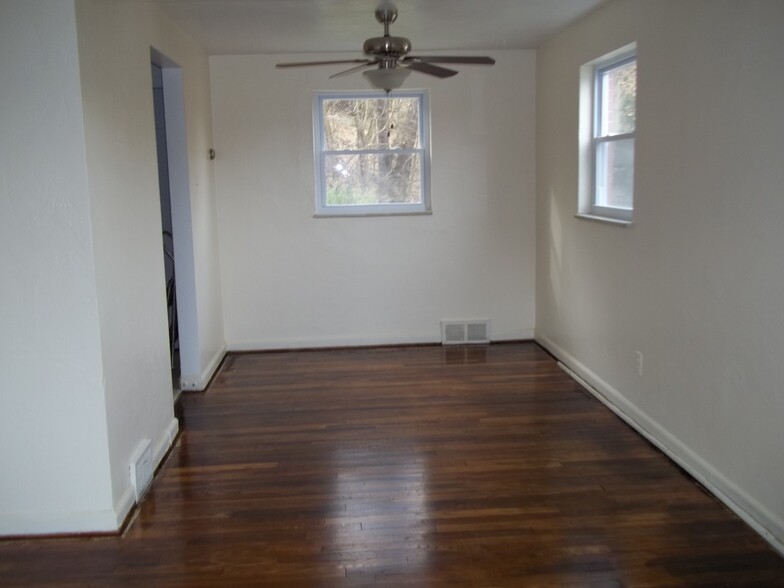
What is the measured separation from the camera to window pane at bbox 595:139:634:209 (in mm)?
4293

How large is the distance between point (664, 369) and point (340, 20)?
272 cm

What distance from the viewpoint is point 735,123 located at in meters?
2.94

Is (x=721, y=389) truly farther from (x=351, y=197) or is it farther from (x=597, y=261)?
(x=351, y=197)

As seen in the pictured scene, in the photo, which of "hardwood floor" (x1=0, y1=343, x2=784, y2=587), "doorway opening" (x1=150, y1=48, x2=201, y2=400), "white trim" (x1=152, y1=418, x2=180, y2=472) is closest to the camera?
"hardwood floor" (x1=0, y1=343, x2=784, y2=587)

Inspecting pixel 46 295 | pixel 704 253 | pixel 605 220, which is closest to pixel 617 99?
pixel 605 220

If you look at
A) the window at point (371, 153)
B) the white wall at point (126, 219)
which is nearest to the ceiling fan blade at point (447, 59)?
the white wall at point (126, 219)

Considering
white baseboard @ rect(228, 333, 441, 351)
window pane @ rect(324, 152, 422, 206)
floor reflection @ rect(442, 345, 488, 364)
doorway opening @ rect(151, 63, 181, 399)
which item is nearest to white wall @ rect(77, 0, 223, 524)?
doorway opening @ rect(151, 63, 181, 399)

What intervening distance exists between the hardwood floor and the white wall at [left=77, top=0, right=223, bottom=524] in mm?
345

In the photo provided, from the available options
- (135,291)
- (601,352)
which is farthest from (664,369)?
(135,291)

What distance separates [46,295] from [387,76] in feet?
6.11

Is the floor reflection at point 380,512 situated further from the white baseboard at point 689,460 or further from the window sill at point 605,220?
the window sill at point 605,220

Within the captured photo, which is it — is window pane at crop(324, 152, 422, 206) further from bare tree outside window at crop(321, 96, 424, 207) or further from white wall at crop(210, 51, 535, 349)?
white wall at crop(210, 51, 535, 349)

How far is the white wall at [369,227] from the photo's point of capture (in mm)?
5734

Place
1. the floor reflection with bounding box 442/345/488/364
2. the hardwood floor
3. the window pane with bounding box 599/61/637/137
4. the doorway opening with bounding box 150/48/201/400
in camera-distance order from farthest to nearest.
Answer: the floor reflection with bounding box 442/345/488/364, the doorway opening with bounding box 150/48/201/400, the window pane with bounding box 599/61/637/137, the hardwood floor
